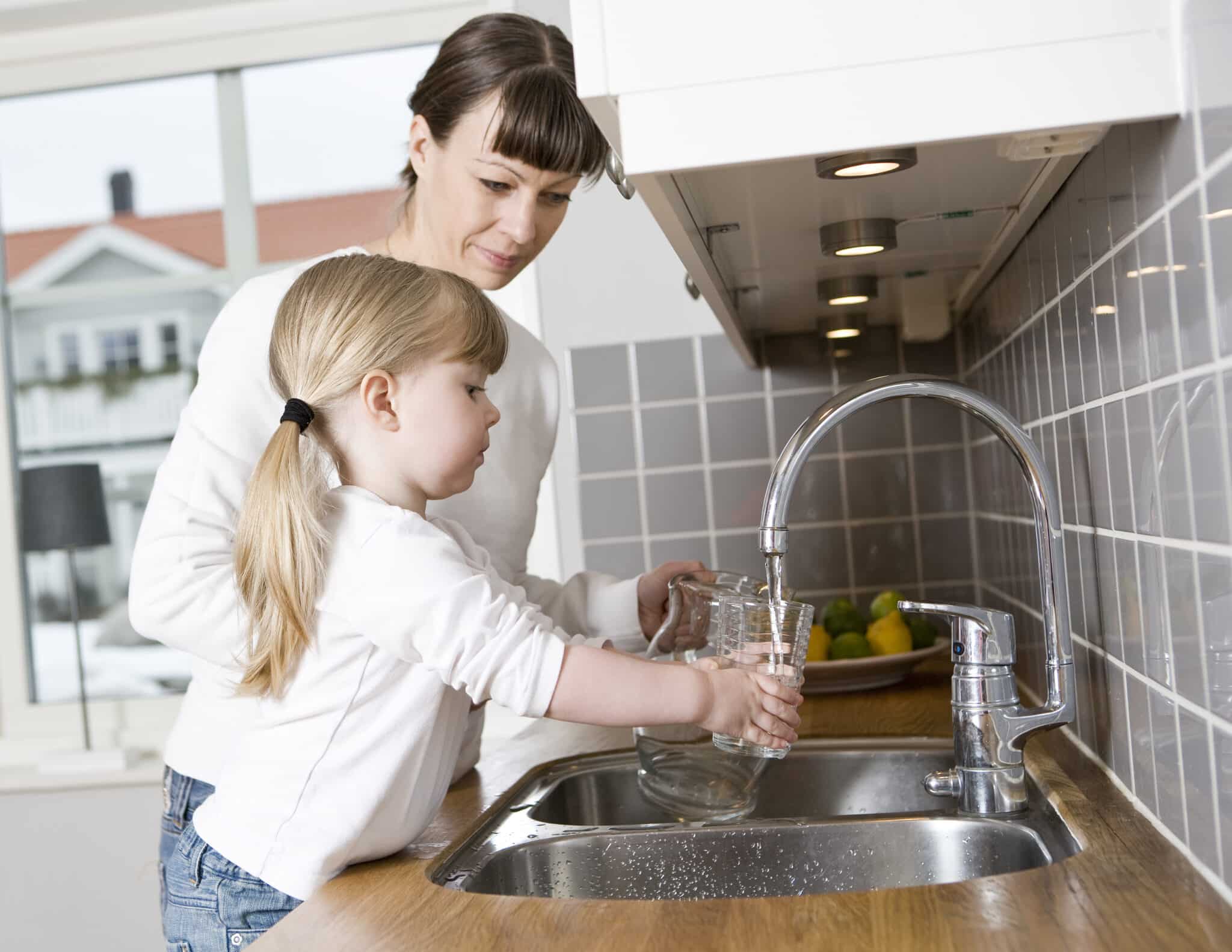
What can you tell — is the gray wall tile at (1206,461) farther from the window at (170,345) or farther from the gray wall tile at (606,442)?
the window at (170,345)

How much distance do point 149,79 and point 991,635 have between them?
2336 millimetres

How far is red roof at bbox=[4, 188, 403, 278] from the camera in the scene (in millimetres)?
2594

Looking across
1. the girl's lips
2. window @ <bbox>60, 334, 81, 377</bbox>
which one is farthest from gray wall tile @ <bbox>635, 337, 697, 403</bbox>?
window @ <bbox>60, 334, 81, 377</bbox>

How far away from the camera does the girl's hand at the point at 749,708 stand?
0.87 metres

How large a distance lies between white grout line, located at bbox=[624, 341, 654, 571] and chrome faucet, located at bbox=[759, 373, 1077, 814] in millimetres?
1048

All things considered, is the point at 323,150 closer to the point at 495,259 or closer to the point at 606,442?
the point at 606,442

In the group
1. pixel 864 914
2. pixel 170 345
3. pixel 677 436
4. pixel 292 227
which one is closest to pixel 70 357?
pixel 170 345

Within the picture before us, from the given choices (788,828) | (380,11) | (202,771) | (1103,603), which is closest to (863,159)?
(1103,603)

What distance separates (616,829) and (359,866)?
0.21 meters

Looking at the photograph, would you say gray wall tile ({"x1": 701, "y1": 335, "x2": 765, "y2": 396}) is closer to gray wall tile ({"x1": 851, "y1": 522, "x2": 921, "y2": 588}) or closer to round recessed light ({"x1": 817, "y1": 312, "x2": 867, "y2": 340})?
round recessed light ({"x1": 817, "y1": 312, "x2": 867, "y2": 340})

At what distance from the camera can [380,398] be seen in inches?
37.8

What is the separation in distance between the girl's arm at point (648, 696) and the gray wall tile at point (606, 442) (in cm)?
114

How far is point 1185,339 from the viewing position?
0.67 meters

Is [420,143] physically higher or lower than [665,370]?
higher
